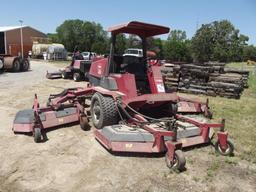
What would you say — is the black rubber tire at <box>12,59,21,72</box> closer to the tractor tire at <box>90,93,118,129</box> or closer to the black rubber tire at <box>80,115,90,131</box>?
the black rubber tire at <box>80,115,90,131</box>

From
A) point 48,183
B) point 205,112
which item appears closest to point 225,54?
point 205,112

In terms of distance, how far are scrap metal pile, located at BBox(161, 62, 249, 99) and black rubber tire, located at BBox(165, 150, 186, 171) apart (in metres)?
7.45

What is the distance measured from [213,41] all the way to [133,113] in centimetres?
3151

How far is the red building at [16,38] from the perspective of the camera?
45156mm

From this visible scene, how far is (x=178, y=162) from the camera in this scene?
→ 15.8ft

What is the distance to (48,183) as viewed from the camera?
457 cm

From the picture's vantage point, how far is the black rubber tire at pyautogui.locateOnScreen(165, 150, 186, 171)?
15.7 ft

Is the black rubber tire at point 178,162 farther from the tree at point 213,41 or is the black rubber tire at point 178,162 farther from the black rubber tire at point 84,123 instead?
the tree at point 213,41

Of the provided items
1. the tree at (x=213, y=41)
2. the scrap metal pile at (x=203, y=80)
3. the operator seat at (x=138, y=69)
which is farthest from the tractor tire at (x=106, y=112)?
the tree at (x=213, y=41)

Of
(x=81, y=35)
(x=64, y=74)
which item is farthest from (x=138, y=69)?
(x=81, y=35)

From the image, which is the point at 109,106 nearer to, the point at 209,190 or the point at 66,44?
the point at 209,190

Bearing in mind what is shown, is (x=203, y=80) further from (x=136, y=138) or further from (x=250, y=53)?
(x=250, y=53)

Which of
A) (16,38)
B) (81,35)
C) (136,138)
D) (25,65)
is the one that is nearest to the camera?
(136,138)

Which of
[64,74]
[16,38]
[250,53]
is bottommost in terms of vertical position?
[64,74]
